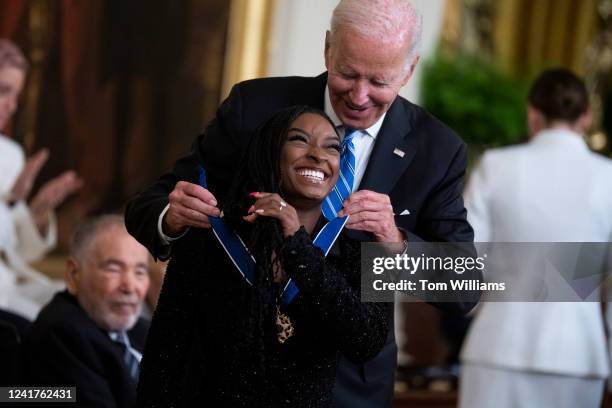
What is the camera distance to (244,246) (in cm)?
322

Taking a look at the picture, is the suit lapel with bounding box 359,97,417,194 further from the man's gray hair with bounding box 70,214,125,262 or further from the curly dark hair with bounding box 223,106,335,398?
the man's gray hair with bounding box 70,214,125,262

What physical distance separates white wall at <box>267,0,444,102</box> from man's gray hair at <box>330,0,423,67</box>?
495 centimetres

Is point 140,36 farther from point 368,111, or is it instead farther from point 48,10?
point 368,111

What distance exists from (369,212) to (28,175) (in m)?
5.32

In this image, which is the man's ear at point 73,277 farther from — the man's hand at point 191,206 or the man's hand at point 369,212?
the man's hand at point 369,212

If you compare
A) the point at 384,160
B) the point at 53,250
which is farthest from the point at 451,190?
the point at 53,250

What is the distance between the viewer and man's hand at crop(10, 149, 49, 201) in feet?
26.4

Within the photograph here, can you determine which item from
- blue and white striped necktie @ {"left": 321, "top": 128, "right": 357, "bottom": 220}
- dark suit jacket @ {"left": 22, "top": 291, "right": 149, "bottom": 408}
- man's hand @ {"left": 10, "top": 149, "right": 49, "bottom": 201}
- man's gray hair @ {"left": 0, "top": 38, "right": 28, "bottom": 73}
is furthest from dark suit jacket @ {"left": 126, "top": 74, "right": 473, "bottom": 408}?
man's gray hair @ {"left": 0, "top": 38, "right": 28, "bottom": 73}

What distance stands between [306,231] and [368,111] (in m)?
0.47

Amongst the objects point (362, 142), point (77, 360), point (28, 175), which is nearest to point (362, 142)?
point (362, 142)

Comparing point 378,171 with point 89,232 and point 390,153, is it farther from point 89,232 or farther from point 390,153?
point 89,232

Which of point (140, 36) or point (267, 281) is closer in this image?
point (267, 281)

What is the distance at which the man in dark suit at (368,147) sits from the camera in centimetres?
344

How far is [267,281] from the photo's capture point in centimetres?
314
